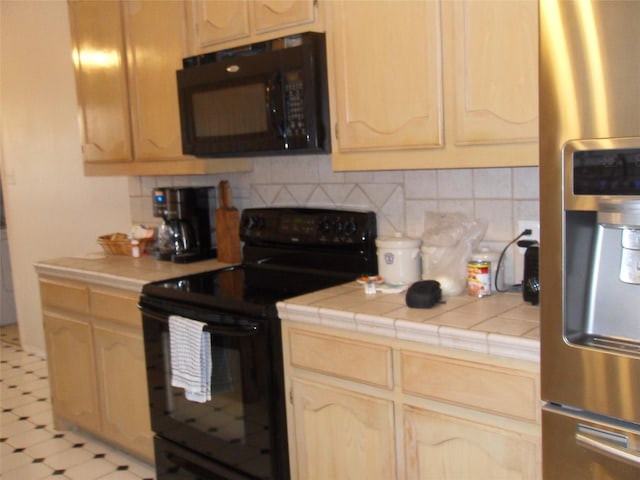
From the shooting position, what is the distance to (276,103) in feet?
7.42

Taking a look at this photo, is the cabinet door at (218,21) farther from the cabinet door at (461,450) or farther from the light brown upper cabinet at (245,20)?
the cabinet door at (461,450)

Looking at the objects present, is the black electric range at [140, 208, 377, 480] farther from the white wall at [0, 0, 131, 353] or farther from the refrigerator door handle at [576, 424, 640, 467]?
the white wall at [0, 0, 131, 353]

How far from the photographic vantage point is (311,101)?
7.16 feet

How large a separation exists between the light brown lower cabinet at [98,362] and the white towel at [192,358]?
0.44 meters

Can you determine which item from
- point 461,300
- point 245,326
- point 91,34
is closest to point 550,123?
point 461,300

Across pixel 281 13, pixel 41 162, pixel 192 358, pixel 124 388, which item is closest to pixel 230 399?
pixel 192 358

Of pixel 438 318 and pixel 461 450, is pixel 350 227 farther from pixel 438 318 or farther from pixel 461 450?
pixel 461 450

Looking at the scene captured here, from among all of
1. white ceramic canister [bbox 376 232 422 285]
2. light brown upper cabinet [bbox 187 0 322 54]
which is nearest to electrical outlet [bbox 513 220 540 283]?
white ceramic canister [bbox 376 232 422 285]

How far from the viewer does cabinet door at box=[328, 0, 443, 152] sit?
193cm

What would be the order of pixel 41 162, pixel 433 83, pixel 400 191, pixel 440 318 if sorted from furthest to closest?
1. pixel 41 162
2. pixel 400 191
3. pixel 433 83
4. pixel 440 318

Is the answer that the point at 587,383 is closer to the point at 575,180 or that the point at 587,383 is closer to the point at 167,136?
the point at 575,180

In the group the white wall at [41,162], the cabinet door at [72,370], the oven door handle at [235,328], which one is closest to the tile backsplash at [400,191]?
the oven door handle at [235,328]

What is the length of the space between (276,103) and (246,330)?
76cm

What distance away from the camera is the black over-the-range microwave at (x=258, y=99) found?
2189 millimetres
